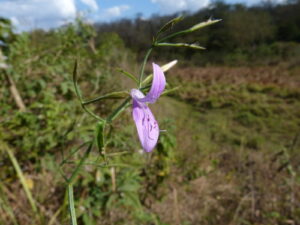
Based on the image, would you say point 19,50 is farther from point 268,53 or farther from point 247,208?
point 268,53

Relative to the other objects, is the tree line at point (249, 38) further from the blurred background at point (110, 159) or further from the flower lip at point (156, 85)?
the flower lip at point (156, 85)

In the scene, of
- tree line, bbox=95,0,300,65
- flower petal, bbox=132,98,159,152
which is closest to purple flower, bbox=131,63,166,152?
flower petal, bbox=132,98,159,152

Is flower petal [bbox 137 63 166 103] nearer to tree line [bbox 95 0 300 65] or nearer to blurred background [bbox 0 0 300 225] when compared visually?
blurred background [bbox 0 0 300 225]

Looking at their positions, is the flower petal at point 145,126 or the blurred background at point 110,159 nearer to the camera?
the flower petal at point 145,126

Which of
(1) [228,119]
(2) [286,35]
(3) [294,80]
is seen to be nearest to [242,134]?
(1) [228,119]

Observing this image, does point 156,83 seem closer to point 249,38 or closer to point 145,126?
point 145,126

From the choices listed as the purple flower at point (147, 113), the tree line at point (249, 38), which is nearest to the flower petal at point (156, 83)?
the purple flower at point (147, 113)

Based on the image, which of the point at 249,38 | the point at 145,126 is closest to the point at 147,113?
the point at 145,126
